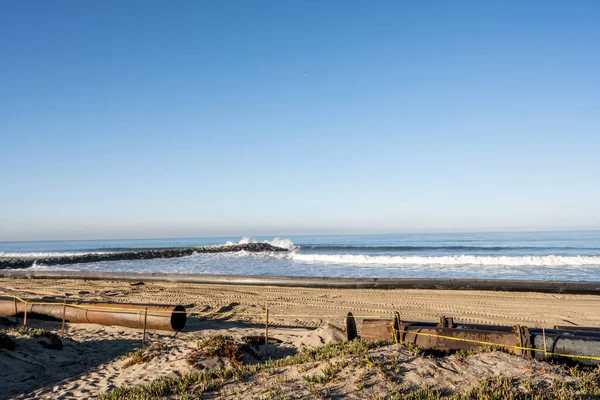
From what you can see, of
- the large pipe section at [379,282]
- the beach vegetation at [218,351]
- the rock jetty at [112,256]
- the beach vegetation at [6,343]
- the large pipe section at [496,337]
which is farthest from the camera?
the rock jetty at [112,256]

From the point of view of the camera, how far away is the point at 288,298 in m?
14.4

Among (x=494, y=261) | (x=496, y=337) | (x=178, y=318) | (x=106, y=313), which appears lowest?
(x=494, y=261)

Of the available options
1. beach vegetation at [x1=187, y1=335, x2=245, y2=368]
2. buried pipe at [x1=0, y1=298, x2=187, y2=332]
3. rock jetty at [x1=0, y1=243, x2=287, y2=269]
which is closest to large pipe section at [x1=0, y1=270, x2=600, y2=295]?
buried pipe at [x1=0, y1=298, x2=187, y2=332]

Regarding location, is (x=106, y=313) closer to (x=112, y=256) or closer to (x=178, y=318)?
(x=178, y=318)

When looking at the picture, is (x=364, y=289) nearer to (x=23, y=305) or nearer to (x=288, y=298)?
(x=288, y=298)

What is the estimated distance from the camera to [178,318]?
995 centimetres

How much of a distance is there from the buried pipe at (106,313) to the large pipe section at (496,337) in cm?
449

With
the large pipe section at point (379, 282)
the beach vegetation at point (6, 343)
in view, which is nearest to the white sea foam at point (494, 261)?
the large pipe section at point (379, 282)

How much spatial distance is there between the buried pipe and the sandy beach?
209 millimetres

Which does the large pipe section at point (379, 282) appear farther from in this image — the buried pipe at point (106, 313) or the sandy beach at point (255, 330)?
the buried pipe at point (106, 313)

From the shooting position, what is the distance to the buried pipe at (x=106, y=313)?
9.73 meters

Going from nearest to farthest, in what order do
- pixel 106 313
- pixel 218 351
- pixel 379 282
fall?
pixel 218 351 → pixel 106 313 → pixel 379 282

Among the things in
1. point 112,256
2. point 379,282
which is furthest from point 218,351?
point 112,256

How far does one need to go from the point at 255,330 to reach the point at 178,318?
6.07 ft
